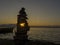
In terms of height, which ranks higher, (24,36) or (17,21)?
(17,21)

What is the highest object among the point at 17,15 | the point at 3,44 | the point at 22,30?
the point at 17,15

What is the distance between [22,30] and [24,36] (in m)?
0.82

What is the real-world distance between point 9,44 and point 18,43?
1072 millimetres

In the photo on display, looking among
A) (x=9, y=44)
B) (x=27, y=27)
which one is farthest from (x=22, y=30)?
(x=9, y=44)

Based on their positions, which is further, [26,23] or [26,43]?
[26,23]

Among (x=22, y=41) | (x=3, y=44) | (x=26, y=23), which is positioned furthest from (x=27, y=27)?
(x=3, y=44)

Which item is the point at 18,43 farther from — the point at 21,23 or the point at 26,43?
the point at 21,23

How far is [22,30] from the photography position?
80.9ft

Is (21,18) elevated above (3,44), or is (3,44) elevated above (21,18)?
(21,18)

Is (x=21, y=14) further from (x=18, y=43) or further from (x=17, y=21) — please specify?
(x=18, y=43)

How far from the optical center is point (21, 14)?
2495 cm

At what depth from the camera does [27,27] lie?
24953 millimetres

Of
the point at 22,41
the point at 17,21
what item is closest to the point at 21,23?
the point at 17,21

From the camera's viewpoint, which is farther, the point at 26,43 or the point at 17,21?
the point at 17,21
